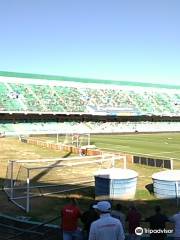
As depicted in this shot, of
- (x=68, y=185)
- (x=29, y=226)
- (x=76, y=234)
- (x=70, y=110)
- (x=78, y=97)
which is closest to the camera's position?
(x=76, y=234)

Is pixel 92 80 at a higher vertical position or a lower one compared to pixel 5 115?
higher

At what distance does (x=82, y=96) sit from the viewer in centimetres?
9312

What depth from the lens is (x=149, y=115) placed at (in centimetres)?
9488

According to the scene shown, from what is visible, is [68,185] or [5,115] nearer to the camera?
[68,185]

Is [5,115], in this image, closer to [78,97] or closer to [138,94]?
[78,97]

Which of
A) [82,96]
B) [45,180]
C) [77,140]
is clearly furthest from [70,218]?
[82,96]

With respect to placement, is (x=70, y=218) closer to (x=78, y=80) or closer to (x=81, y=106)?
(x=81, y=106)

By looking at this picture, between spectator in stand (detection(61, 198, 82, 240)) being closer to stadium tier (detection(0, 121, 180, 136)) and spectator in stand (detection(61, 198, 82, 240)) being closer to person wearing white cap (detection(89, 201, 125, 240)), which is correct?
person wearing white cap (detection(89, 201, 125, 240))

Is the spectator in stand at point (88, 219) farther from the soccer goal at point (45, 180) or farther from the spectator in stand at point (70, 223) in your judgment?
the soccer goal at point (45, 180)

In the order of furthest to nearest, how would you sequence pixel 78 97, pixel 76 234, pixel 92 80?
pixel 92 80 → pixel 78 97 → pixel 76 234

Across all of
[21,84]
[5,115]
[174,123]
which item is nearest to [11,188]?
[5,115]

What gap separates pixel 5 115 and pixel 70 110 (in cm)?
1308

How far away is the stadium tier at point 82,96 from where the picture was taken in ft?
275

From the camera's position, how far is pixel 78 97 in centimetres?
9194
